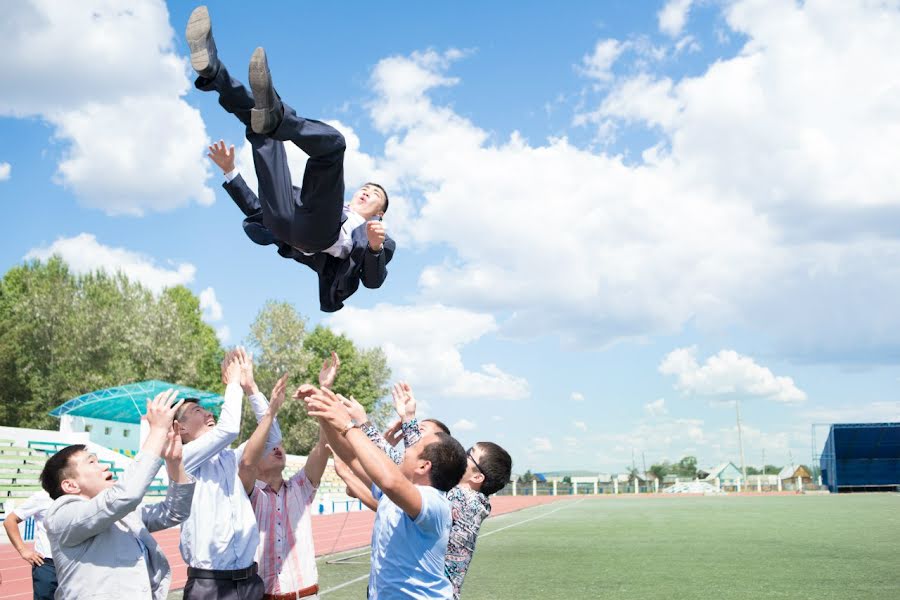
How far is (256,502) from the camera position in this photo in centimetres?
517

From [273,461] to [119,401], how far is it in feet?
86.9

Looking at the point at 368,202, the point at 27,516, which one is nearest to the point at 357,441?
the point at 368,202

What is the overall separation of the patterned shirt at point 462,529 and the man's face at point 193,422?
1577mm

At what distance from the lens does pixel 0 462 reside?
19.2 m

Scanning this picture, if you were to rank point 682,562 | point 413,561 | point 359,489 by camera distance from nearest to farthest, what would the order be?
point 413,561, point 359,489, point 682,562

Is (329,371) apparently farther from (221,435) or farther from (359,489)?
(221,435)

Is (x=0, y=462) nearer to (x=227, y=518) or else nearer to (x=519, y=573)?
(x=519, y=573)

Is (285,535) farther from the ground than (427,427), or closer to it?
closer to it

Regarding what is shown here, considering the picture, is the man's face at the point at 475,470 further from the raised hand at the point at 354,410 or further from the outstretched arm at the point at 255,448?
the raised hand at the point at 354,410

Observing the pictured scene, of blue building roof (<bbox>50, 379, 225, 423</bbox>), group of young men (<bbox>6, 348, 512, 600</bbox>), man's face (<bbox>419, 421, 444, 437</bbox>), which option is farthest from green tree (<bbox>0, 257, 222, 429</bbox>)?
man's face (<bbox>419, 421, 444, 437</bbox>)

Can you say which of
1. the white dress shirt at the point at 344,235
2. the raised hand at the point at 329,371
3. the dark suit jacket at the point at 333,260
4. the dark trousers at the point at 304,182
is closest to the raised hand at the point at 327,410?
the raised hand at the point at 329,371

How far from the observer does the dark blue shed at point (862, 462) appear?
5469cm

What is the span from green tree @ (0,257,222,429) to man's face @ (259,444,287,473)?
38.2 metres

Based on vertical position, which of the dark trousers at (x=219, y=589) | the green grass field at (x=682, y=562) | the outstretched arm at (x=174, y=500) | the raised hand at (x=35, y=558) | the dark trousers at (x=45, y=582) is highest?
the outstretched arm at (x=174, y=500)
